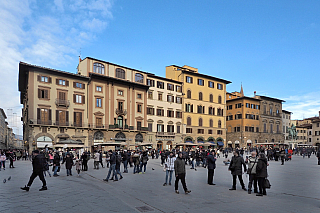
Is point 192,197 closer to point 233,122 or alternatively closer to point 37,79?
point 37,79

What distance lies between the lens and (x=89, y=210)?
720 centimetres

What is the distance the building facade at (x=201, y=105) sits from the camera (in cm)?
5678

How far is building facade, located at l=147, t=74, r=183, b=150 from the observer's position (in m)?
51.4

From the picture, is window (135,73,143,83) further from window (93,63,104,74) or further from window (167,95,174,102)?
window (167,95,174,102)

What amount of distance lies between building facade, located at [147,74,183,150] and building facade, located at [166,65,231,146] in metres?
1.66

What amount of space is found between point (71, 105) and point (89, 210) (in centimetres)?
3656

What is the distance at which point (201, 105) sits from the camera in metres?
59.4

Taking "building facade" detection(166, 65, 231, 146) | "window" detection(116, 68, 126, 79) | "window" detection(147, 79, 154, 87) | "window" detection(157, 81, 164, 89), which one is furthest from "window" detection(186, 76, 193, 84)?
"window" detection(116, 68, 126, 79)

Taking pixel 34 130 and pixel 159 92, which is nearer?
pixel 34 130

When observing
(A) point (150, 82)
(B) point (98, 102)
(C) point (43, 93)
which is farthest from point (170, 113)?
(C) point (43, 93)

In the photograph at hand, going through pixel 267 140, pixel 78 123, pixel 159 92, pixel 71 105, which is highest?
pixel 159 92

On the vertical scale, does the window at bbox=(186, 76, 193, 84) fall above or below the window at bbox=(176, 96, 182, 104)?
above

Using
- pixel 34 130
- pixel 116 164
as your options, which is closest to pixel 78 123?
pixel 34 130

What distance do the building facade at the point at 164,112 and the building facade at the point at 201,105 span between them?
1.66 metres
